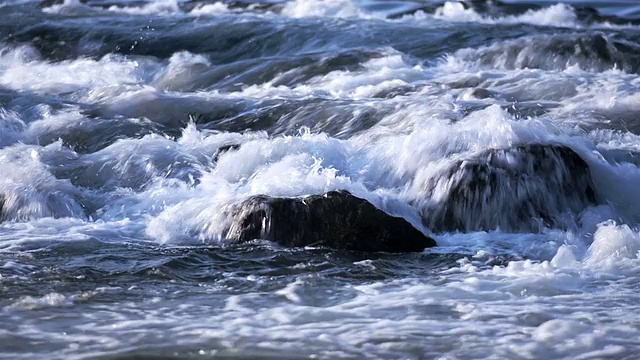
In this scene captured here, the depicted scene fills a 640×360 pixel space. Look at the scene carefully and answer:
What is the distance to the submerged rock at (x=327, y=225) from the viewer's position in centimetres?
656

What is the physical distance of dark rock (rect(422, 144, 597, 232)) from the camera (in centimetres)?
710

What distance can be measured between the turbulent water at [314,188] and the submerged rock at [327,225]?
4.8 inches

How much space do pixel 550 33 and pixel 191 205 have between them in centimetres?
719

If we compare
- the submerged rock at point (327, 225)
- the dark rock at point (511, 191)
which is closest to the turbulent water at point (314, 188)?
the dark rock at point (511, 191)

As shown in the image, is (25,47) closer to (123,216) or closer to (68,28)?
(68,28)

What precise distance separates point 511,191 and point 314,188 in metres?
1.22

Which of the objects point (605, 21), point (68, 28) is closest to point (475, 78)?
point (605, 21)

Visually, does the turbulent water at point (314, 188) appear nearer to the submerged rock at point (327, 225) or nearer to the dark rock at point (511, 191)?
the dark rock at point (511, 191)

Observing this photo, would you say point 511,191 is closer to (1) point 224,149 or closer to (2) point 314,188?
(2) point 314,188

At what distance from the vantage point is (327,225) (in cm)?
662

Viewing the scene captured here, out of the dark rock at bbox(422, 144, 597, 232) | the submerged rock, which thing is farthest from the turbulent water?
the submerged rock

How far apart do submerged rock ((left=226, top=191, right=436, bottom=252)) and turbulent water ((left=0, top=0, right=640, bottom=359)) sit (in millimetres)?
121

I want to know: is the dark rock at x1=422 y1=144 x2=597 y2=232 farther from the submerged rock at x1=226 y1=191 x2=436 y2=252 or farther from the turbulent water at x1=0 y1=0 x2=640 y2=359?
the submerged rock at x1=226 y1=191 x2=436 y2=252

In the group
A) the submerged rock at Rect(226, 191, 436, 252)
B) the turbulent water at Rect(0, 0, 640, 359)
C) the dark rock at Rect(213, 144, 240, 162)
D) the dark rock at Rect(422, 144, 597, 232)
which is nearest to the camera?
the turbulent water at Rect(0, 0, 640, 359)
